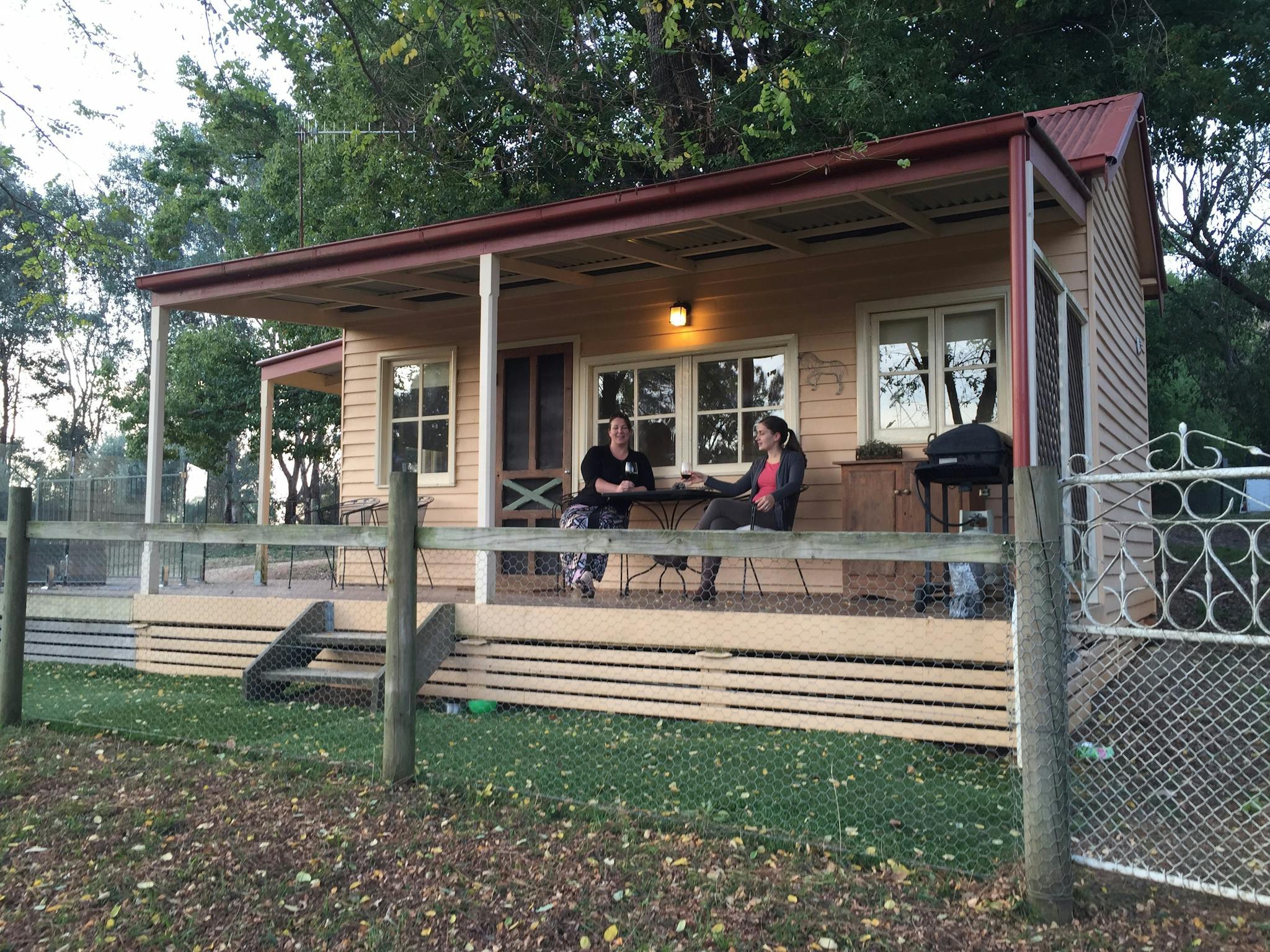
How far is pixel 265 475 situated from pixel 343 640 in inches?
184

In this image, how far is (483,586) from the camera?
623cm

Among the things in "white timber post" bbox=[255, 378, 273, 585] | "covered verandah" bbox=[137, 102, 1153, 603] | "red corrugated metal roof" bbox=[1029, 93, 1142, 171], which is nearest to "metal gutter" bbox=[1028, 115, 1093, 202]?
"covered verandah" bbox=[137, 102, 1153, 603]

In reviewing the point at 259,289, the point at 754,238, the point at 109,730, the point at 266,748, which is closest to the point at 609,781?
the point at 266,748

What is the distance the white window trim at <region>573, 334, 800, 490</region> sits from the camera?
7305 mm

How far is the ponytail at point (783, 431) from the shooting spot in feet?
21.6

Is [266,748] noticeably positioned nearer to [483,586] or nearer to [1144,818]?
[483,586]

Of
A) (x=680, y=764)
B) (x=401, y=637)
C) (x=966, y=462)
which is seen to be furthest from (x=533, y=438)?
(x=401, y=637)

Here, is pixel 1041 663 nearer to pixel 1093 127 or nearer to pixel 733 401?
pixel 733 401

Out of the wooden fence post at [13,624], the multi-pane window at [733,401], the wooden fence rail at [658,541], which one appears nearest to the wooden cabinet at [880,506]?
the multi-pane window at [733,401]

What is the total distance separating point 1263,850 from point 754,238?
454 centimetres

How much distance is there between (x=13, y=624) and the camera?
5.22m

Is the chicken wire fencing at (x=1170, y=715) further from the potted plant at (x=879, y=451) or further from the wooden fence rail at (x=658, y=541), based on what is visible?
the potted plant at (x=879, y=451)

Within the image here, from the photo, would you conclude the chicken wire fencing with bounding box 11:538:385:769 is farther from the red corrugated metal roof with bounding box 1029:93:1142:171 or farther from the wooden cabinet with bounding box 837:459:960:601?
the red corrugated metal roof with bounding box 1029:93:1142:171

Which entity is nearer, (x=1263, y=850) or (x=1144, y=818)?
(x=1263, y=850)
